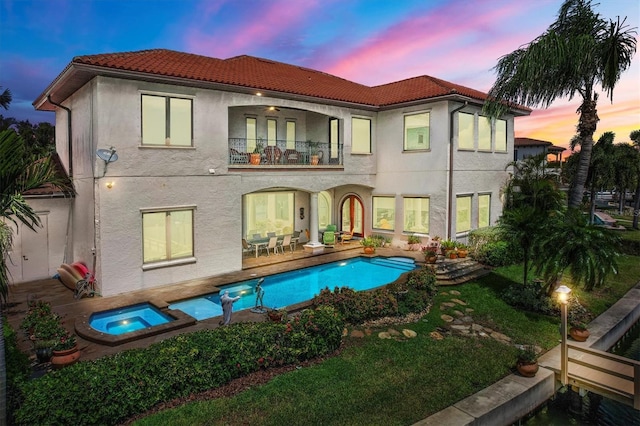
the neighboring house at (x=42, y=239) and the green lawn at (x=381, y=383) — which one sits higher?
the neighboring house at (x=42, y=239)

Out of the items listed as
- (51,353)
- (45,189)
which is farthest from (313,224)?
(51,353)

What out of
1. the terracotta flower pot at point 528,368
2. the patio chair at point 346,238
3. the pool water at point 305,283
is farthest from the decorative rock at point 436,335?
the patio chair at point 346,238

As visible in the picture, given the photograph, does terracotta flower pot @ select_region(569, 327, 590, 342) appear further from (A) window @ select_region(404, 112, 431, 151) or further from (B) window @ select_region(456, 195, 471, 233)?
(A) window @ select_region(404, 112, 431, 151)

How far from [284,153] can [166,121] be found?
7094 mm

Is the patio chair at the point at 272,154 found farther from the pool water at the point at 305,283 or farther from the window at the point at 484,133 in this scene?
the window at the point at 484,133

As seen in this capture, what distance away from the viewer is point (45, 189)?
16812mm

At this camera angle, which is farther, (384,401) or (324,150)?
(324,150)

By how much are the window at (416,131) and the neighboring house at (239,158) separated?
6 centimetres

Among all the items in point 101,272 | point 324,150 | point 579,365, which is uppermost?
point 324,150

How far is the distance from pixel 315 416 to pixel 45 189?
1581 cm

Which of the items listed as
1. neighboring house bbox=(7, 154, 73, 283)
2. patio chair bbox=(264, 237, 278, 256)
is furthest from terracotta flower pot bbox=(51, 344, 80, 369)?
patio chair bbox=(264, 237, 278, 256)

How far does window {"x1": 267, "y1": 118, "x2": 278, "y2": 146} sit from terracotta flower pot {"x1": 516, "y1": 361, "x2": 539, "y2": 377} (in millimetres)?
16886

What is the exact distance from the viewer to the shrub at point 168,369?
6.54 meters

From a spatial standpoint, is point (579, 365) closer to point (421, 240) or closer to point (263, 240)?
point (421, 240)
